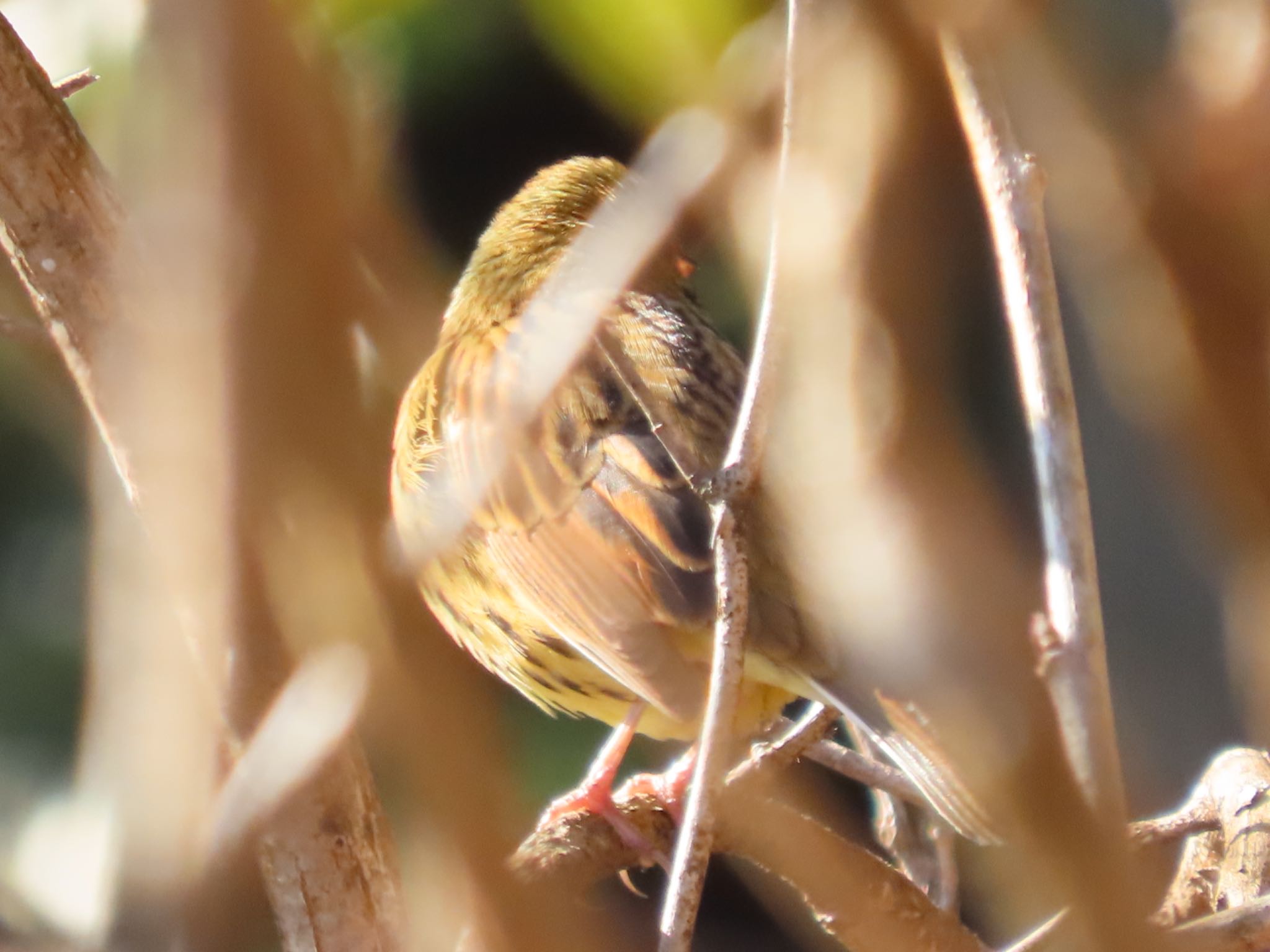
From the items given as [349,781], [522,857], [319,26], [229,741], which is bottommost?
[522,857]

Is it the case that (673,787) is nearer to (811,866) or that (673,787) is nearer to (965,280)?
(811,866)

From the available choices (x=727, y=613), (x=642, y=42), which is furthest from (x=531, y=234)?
(x=727, y=613)

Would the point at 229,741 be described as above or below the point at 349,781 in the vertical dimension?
above

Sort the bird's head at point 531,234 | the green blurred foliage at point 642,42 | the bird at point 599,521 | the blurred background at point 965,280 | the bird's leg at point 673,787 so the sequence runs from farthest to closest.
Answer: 1. the bird's head at point 531,234
2. the green blurred foliage at point 642,42
3. the bird's leg at point 673,787
4. the bird at point 599,521
5. the blurred background at point 965,280

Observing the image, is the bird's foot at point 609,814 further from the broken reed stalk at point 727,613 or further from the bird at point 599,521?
the broken reed stalk at point 727,613

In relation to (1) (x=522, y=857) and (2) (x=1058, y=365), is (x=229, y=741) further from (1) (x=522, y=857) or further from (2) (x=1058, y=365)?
(2) (x=1058, y=365)

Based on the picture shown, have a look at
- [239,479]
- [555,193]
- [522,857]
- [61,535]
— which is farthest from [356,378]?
[61,535]

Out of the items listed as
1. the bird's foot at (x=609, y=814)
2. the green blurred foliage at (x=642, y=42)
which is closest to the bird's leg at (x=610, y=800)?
the bird's foot at (x=609, y=814)

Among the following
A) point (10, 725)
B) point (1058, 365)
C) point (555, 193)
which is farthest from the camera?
point (10, 725)
